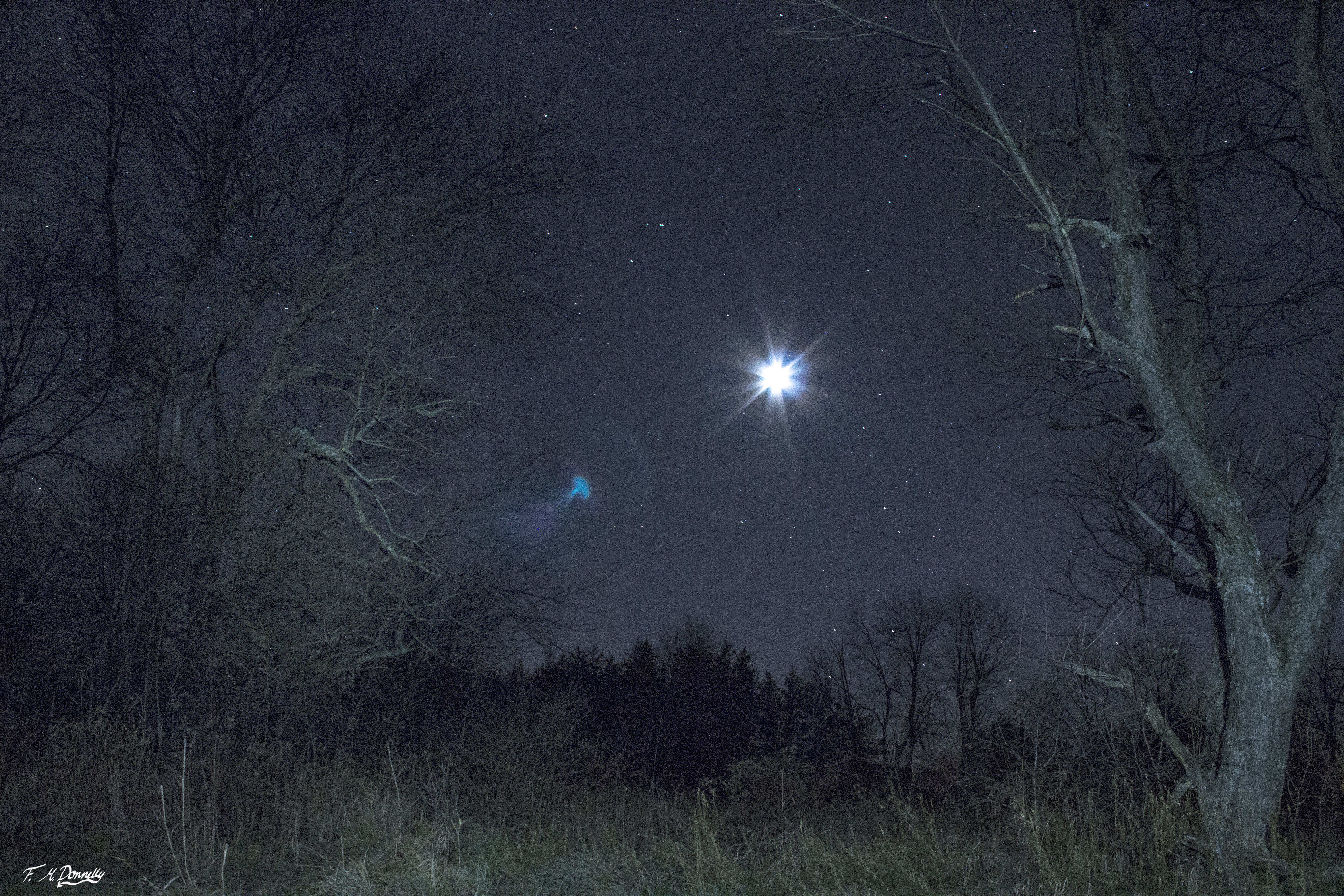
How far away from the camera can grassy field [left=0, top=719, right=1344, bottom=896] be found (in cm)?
475

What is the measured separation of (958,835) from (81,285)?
12.1m

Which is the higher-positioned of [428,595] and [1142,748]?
[428,595]

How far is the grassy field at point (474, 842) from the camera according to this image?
4746 mm

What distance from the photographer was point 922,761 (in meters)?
10.4

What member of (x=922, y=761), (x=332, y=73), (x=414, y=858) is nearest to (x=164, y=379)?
(x=332, y=73)

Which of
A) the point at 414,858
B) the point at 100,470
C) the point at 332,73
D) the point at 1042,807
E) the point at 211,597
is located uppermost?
the point at 332,73

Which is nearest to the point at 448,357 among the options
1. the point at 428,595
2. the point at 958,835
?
the point at 428,595

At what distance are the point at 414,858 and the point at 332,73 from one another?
1216 cm

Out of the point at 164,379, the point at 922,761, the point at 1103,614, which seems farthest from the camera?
the point at 164,379

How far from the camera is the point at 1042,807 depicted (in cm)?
627

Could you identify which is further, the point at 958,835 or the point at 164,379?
the point at 164,379

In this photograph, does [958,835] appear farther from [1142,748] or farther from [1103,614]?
[1103,614]

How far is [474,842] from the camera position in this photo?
596 cm

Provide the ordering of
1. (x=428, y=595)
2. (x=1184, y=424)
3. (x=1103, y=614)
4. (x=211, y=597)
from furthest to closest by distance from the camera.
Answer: (x=428, y=595)
(x=211, y=597)
(x=1103, y=614)
(x=1184, y=424)
